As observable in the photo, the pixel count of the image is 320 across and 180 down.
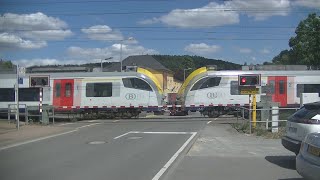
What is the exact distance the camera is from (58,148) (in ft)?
52.0

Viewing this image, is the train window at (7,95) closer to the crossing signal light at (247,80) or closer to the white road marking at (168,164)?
the crossing signal light at (247,80)

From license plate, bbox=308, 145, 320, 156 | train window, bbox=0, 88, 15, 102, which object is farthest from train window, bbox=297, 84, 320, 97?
license plate, bbox=308, 145, 320, 156

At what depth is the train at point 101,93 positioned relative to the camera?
1447 inches

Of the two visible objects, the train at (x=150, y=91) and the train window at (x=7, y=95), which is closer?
the train at (x=150, y=91)

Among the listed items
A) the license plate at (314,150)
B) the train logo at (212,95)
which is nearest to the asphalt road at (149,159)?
the license plate at (314,150)

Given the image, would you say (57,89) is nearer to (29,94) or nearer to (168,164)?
(29,94)

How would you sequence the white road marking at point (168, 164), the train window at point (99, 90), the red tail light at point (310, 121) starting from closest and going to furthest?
the white road marking at point (168, 164)
the red tail light at point (310, 121)
the train window at point (99, 90)

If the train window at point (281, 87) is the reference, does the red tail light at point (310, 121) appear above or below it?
below

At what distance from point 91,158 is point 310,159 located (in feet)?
22.0

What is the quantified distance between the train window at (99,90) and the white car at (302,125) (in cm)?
2581

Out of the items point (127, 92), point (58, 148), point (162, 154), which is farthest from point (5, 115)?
point (162, 154)

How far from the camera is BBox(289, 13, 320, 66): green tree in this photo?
67.9 meters

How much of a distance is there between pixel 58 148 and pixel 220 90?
22.7 meters

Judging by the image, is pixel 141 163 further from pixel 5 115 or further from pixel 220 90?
pixel 5 115
